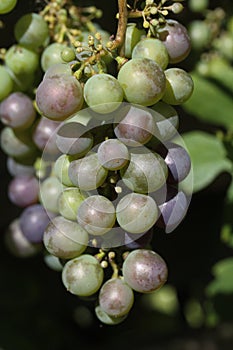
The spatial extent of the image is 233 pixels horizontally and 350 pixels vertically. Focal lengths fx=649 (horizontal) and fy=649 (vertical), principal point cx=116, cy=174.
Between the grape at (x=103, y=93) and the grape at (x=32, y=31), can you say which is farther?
the grape at (x=32, y=31)

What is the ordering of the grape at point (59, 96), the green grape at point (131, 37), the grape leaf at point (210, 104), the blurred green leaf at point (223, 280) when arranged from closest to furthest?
the grape at point (59, 96)
the green grape at point (131, 37)
the grape leaf at point (210, 104)
the blurred green leaf at point (223, 280)

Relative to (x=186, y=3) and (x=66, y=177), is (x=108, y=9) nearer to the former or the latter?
(x=186, y=3)

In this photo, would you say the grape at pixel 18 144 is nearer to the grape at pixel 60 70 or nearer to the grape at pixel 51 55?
the grape at pixel 51 55

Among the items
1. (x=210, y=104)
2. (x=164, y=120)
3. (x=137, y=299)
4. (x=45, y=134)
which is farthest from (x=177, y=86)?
(x=137, y=299)

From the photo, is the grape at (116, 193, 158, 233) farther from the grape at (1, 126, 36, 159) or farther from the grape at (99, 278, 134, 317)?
the grape at (1, 126, 36, 159)

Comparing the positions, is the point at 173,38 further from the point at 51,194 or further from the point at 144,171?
the point at 51,194

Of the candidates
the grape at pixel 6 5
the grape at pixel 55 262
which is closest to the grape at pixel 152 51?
the grape at pixel 6 5
